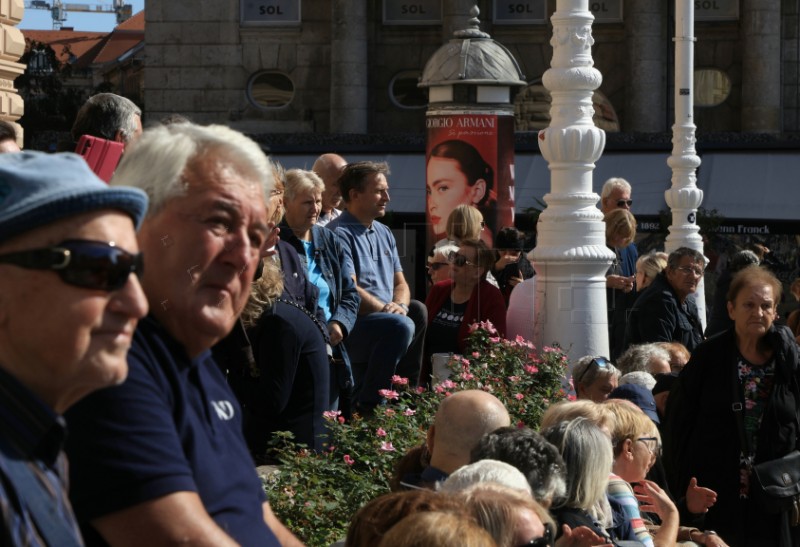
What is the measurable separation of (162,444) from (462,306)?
7.63 m

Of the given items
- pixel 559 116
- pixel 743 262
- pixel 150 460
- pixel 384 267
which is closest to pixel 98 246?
pixel 150 460

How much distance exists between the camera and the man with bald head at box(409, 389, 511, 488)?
4973 mm

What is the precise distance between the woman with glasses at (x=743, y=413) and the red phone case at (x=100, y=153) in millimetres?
3826

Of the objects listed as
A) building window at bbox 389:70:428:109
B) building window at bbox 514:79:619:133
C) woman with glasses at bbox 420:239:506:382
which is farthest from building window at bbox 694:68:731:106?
woman with glasses at bbox 420:239:506:382

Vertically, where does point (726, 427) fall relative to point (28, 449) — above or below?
below

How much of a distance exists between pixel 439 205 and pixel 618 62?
23133 mm

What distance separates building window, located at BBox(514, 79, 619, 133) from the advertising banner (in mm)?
21075

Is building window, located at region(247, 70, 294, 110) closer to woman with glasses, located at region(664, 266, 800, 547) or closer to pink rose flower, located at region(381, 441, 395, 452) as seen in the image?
woman with glasses, located at region(664, 266, 800, 547)

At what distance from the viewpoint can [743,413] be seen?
7.89 metres

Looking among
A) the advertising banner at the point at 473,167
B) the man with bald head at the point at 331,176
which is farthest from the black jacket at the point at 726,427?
the advertising banner at the point at 473,167

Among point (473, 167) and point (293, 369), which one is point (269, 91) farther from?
point (293, 369)

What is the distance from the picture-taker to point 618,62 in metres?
36.0

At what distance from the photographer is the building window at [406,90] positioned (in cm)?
3681

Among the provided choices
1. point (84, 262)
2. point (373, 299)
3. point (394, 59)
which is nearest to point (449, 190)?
point (373, 299)
